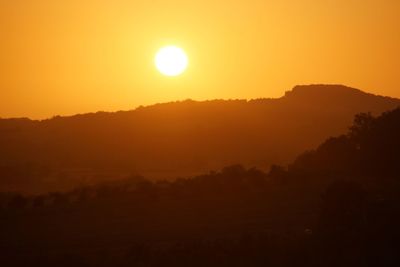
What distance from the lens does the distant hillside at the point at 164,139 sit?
7750 cm

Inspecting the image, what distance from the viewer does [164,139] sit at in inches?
3809

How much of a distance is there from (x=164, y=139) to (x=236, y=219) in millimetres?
67804

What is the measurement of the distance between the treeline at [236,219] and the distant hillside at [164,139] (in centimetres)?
2996

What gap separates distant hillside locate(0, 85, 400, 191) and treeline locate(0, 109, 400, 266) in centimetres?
2996

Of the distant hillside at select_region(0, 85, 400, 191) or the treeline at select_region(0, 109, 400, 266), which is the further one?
the distant hillside at select_region(0, 85, 400, 191)

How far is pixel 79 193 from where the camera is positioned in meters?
36.8

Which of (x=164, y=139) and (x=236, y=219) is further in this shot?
(x=164, y=139)

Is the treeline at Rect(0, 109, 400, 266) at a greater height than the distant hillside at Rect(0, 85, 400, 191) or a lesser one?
lesser

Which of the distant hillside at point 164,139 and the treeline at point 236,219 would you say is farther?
the distant hillside at point 164,139

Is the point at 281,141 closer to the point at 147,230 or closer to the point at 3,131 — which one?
the point at 3,131

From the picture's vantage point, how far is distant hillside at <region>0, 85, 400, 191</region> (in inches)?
3051

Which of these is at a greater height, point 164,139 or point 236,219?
point 164,139

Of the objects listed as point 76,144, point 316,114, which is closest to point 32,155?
point 76,144

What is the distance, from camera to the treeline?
21422mm
